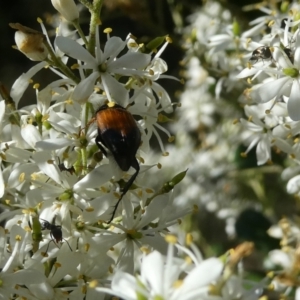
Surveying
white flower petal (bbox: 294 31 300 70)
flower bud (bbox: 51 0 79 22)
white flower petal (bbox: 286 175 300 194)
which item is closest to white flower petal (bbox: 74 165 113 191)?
flower bud (bbox: 51 0 79 22)

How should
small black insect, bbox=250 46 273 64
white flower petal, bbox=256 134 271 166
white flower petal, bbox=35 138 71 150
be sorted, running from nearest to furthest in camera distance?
white flower petal, bbox=35 138 71 150, small black insect, bbox=250 46 273 64, white flower petal, bbox=256 134 271 166

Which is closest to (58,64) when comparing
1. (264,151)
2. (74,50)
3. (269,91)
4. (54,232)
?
(74,50)

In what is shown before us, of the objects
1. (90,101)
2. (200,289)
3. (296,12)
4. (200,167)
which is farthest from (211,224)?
(200,289)

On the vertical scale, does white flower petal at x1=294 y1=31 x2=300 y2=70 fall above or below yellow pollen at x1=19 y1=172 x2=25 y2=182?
below

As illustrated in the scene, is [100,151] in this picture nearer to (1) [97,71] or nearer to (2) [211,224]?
(1) [97,71]

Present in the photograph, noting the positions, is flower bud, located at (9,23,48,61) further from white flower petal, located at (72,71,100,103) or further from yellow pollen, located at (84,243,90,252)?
yellow pollen, located at (84,243,90,252)

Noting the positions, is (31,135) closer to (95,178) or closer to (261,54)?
(95,178)

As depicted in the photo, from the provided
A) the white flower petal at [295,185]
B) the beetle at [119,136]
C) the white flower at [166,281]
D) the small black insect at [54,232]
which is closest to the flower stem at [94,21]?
the beetle at [119,136]
